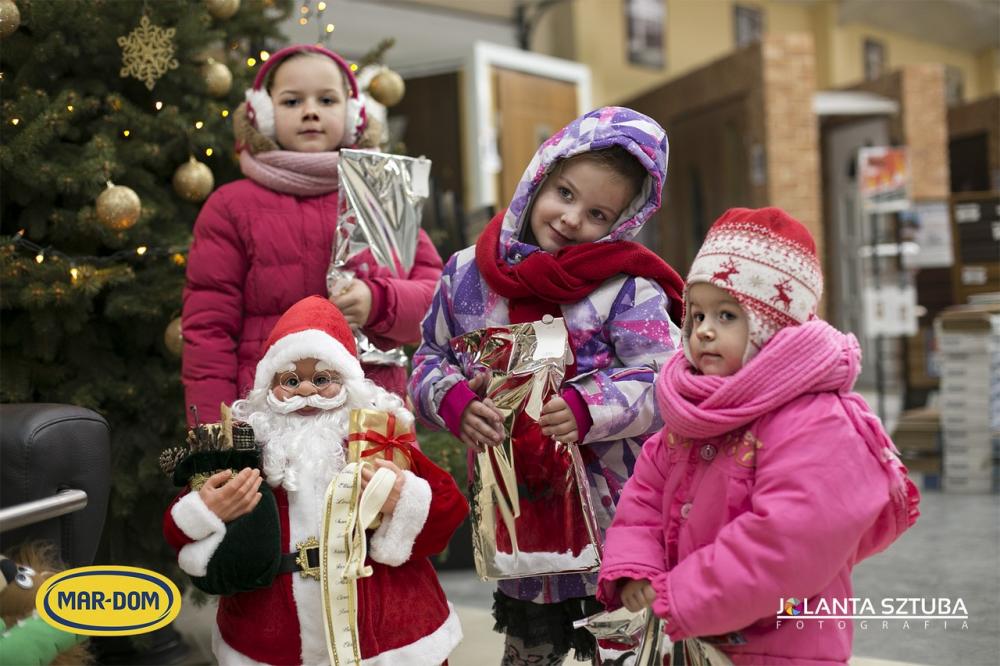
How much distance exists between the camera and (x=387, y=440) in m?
1.90

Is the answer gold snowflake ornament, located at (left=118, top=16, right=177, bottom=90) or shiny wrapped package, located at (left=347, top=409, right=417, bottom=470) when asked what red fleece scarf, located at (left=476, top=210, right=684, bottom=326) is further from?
gold snowflake ornament, located at (left=118, top=16, right=177, bottom=90)

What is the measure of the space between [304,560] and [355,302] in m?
0.64

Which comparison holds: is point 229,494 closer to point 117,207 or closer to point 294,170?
point 294,170

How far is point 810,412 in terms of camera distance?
143 centimetres

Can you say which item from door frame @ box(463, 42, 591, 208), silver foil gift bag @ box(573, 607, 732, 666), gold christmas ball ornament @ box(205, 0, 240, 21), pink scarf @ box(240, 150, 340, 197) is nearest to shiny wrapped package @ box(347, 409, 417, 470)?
silver foil gift bag @ box(573, 607, 732, 666)

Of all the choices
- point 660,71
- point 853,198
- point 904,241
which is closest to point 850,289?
point 853,198

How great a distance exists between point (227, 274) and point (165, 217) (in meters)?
0.71

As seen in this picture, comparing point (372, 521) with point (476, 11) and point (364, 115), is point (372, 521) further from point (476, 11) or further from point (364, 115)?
point (476, 11)

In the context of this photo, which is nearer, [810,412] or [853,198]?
[810,412]

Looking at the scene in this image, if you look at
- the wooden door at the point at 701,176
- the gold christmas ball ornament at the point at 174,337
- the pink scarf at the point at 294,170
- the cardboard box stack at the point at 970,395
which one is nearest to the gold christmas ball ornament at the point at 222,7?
the pink scarf at the point at 294,170

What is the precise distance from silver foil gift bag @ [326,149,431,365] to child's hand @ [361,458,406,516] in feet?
1.66

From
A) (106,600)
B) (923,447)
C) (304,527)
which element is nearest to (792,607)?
(304,527)

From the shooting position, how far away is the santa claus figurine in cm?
181

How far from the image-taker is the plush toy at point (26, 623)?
1596mm
